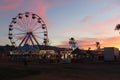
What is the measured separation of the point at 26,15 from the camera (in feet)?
311

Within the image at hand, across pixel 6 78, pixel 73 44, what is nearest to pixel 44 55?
pixel 6 78

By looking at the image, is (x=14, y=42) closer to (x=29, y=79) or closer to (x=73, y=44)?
(x=29, y=79)

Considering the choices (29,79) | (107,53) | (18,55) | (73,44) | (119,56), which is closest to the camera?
(29,79)

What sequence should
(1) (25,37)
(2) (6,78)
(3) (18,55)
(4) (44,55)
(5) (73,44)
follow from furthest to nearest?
(5) (73,44), (3) (18,55), (4) (44,55), (1) (25,37), (2) (6,78)

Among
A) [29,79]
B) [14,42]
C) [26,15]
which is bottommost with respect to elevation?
[29,79]

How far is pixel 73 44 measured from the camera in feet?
638

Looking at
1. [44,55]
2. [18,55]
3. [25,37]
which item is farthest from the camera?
[18,55]

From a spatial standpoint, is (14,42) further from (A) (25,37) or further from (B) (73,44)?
(B) (73,44)

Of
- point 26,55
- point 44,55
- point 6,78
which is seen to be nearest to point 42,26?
point 44,55

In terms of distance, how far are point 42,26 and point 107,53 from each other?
2198cm

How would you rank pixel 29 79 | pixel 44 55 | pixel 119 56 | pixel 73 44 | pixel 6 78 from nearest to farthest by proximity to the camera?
1. pixel 29 79
2. pixel 6 78
3. pixel 119 56
4. pixel 44 55
5. pixel 73 44

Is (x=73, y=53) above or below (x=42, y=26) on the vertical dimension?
below

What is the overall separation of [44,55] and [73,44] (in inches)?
3481

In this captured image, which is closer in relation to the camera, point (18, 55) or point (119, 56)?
point (119, 56)
